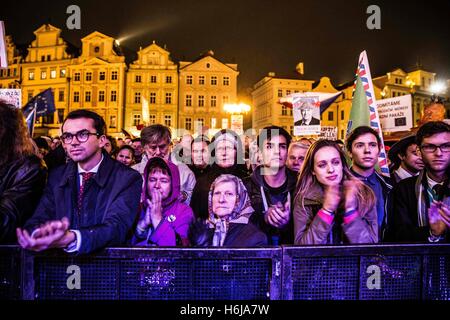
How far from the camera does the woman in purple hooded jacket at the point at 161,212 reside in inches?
126

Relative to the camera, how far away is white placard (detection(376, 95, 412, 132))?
6594 mm

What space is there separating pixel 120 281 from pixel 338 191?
167cm

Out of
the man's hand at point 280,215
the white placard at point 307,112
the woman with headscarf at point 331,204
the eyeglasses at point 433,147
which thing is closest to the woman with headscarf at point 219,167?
the woman with headscarf at point 331,204

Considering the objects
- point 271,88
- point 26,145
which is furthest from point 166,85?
point 26,145

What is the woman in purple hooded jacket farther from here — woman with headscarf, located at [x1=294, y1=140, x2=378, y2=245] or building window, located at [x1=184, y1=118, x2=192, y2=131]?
building window, located at [x1=184, y1=118, x2=192, y2=131]

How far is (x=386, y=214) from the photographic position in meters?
3.42

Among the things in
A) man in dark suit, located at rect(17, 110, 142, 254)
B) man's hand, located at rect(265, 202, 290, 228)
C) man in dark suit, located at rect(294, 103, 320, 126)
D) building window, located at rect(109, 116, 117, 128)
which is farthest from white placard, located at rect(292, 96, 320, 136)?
building window, located at rect(109, 116, 117, 128)

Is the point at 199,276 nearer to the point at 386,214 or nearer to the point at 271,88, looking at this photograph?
the point at 386,214

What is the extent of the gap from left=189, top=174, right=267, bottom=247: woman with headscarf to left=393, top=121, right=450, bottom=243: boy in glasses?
1218 millimetres

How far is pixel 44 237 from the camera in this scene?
1.87 meters

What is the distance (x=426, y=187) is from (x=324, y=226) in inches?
46.0

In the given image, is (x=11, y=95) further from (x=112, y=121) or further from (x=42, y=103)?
(x=112, y=121)

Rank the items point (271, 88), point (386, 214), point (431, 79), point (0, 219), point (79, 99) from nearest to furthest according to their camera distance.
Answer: point (0, 219)
point (386, 214)
point (79, 99)
point (431, 79)
point (271, 88)

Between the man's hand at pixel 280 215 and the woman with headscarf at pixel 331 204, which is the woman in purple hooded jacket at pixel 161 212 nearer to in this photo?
the man's hand at pixel 280 215
